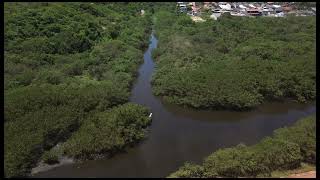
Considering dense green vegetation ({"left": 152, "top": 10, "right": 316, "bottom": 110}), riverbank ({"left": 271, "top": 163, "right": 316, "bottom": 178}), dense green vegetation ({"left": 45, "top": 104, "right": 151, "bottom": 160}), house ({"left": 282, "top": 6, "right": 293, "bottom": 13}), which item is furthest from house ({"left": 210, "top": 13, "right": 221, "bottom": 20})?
riverbank ({"left": 271, "top": 163, "right": 316, "bottom": 178})

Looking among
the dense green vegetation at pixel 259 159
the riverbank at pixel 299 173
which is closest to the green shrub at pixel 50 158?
the dense green vegetation at pixel 259 159

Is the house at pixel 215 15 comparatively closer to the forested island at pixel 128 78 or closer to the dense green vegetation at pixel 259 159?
the forested island at pixel 128 78

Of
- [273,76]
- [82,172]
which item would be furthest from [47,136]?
[273,76]

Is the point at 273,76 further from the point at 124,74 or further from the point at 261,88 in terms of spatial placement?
the point at 124,74

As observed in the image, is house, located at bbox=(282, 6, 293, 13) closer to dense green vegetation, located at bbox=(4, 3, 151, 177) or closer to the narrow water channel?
dense green vegetation, located at bbox=(4, 3, 151, 177)

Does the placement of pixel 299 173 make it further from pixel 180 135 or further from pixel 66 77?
pixel 66 77
